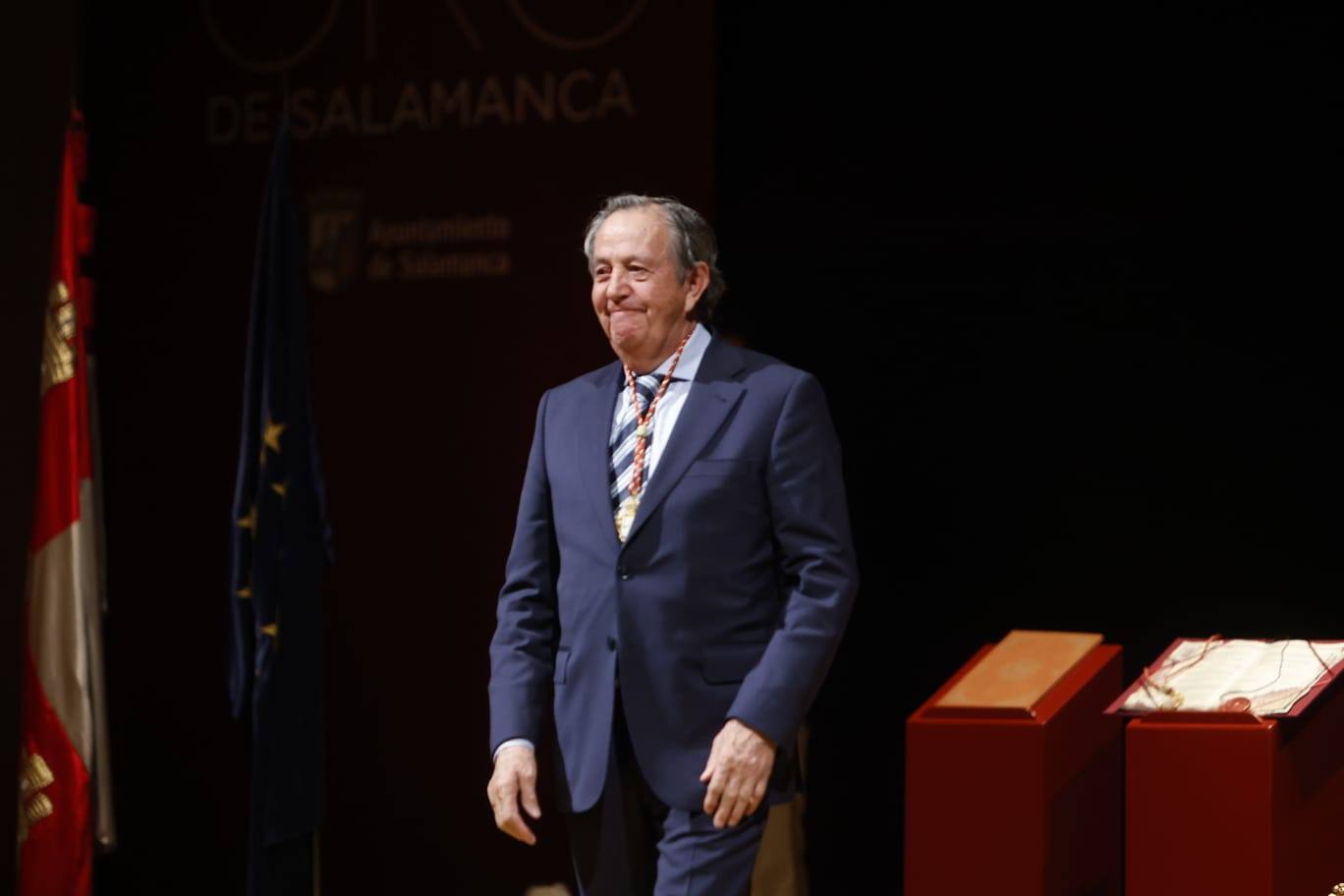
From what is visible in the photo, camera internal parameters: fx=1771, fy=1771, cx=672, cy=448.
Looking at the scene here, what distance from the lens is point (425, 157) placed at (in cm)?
478

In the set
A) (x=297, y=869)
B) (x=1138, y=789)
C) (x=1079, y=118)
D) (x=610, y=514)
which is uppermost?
(x=1079, y=118)

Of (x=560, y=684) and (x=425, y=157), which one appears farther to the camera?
(x=425, y=157)

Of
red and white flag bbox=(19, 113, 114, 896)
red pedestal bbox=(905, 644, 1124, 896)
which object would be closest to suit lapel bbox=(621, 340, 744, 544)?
red pedestal bbox=(905, 644, 1124, 896)

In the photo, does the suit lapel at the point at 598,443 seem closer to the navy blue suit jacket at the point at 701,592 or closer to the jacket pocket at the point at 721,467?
the navy blue suit jacket at the point at 701,592

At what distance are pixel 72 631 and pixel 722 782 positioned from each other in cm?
225

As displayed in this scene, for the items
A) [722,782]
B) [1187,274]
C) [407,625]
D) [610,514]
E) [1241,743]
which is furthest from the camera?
[407,625]

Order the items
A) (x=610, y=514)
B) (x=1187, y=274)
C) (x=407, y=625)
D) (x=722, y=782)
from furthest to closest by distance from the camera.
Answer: (x=407, y=625), (x=1187, y=274), (x=610, y=514), (x=722, y=782)

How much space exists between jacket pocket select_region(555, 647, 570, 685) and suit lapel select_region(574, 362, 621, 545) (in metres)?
0.20

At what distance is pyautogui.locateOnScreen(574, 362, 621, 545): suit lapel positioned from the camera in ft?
9.04

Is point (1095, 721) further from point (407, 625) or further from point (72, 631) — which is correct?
point (72, 631)

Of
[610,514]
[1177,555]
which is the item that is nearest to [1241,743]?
[1177,555]

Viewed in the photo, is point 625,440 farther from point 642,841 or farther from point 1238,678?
point 1238,678

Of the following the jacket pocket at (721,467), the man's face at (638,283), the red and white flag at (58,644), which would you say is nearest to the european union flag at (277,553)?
the red and white flag at (58,644)

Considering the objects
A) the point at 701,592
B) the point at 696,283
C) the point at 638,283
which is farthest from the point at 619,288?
the point at 701,592
